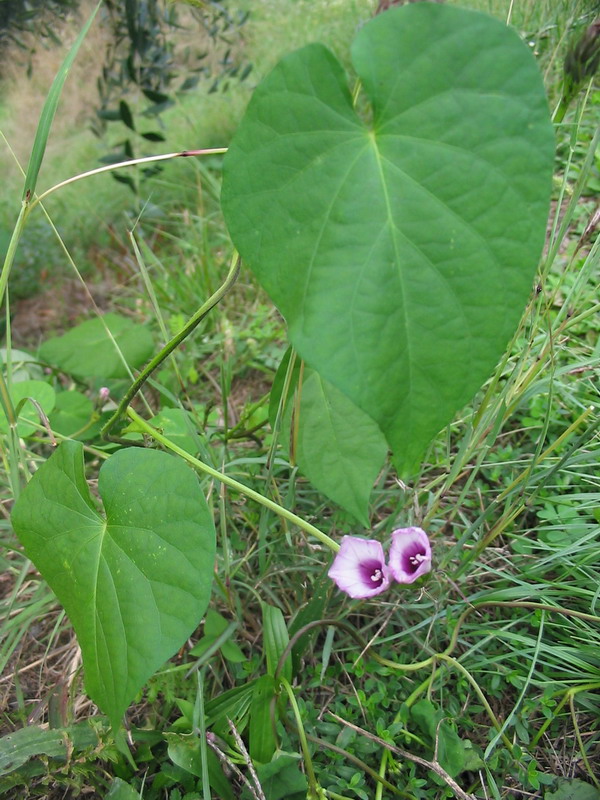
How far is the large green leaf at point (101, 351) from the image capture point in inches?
54.1

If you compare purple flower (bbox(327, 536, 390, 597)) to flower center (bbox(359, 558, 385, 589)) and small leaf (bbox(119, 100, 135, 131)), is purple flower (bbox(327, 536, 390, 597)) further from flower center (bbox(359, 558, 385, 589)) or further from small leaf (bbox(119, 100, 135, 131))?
small leaf (bbox(119, 100, 135, 131))

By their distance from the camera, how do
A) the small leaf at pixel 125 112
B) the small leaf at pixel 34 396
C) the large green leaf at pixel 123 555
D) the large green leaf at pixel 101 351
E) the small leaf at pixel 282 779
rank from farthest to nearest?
the small leaf at pixel 125 112, the large green leaf at pixel 101 351, the small leaf at pixel 34 396, the small leaf at pixel 282 779, the large green leaf at pixel 123 555

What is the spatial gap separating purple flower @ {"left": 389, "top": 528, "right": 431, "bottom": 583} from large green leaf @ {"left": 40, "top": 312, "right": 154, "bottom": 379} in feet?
2.75

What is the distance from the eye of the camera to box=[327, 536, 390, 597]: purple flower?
75 centimetres

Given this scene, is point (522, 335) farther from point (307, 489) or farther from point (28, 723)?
point (28, 723)

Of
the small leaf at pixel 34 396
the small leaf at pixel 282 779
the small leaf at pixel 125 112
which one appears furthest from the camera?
the small leaf at pixel 125 112

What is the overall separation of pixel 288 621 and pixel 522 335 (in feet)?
2.73

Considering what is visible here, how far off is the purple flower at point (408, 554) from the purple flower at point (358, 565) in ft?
0.05

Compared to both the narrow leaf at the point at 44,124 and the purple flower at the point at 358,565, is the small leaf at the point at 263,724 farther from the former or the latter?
the narrow leaf at the point at 44,124

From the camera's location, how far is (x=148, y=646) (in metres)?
0.67

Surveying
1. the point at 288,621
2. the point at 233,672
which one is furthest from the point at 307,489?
the point at 233,672

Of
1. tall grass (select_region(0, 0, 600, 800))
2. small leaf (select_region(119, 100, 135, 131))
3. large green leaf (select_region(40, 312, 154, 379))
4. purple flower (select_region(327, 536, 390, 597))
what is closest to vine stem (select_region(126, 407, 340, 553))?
purple flower (select_region(327, 536, 390, 597))

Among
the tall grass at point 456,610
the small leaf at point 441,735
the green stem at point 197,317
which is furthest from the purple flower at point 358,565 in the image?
the green stem at point 197,317

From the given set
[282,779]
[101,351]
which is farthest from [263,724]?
[101,351]
